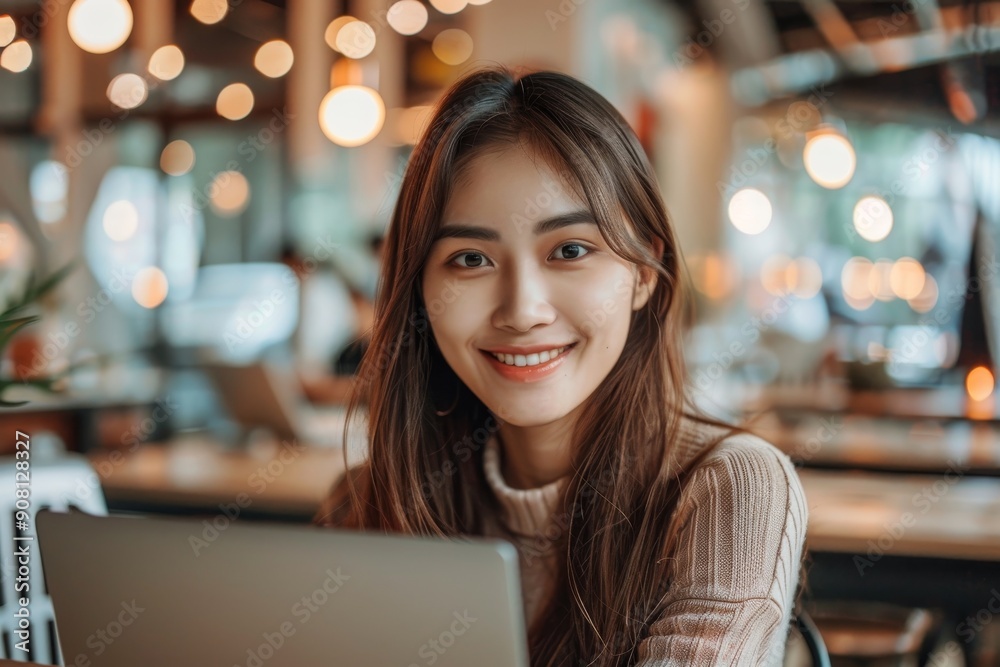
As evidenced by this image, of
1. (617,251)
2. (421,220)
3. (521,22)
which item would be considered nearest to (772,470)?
(617,251)

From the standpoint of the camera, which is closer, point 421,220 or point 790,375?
point 421,220

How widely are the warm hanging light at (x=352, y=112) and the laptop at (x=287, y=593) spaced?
3.96 meters

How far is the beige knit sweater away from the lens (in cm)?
106

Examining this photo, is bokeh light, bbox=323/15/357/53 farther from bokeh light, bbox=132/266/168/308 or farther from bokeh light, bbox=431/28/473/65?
bokeh light, bbox=132/266/168/308

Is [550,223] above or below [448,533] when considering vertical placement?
above

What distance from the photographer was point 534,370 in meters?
1.24

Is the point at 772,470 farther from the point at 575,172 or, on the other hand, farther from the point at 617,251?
the point at 575,172

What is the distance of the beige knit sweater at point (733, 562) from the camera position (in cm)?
106

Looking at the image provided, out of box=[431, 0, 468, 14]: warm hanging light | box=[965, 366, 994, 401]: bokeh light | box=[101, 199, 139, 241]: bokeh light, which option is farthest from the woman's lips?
box=[101, 199, 139, 241]: bokeh light

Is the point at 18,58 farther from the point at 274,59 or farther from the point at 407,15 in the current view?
the point at 407,15

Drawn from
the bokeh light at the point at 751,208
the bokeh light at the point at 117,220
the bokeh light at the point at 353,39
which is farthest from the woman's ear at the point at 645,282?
the bokeh light at the point at 751,208

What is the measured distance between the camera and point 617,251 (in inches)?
48.1

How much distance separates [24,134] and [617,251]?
288 inches

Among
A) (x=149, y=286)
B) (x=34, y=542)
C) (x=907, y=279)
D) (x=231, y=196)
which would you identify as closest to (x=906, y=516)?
(x=34, y=542)
